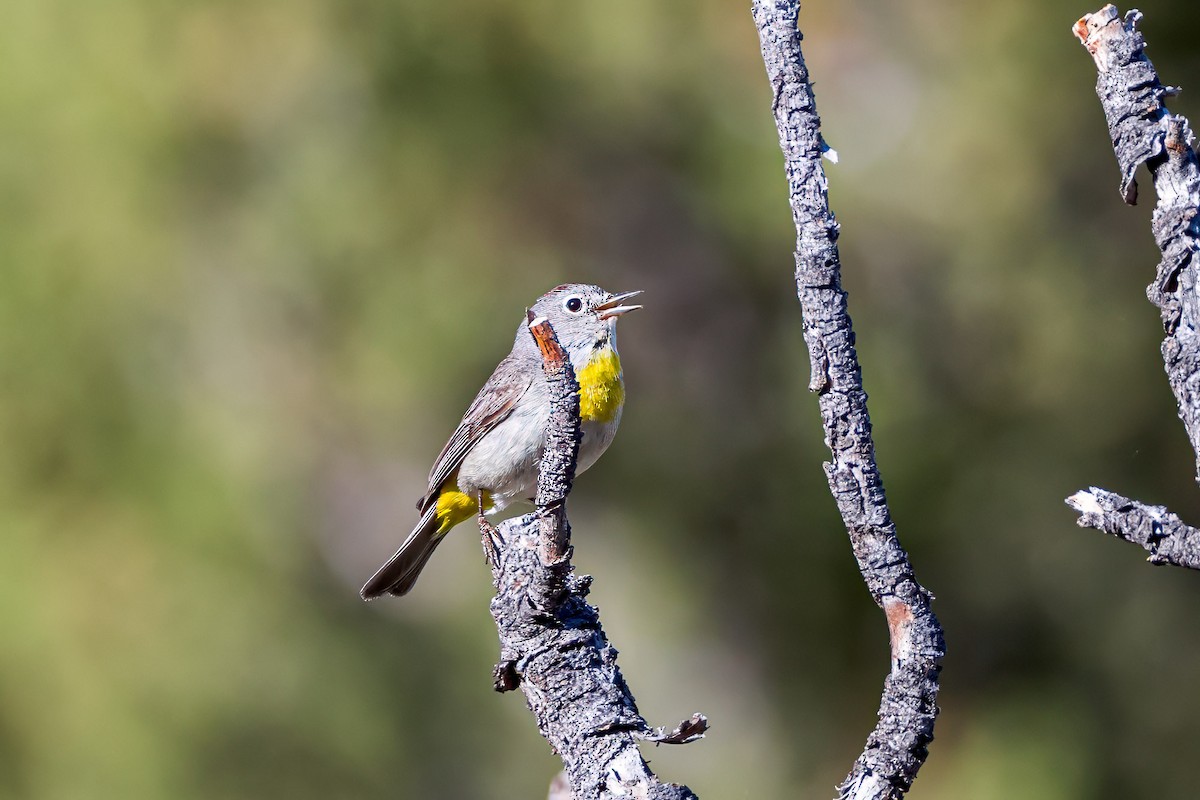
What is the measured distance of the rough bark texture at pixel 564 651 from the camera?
237 centimetres

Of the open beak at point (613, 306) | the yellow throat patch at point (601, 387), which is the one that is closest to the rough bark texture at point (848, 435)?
the yellow throat patch at point (601, 387)

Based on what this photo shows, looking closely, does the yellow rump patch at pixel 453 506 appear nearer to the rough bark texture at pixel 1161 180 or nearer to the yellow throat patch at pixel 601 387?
the yellow throat patch at pixel 601 387

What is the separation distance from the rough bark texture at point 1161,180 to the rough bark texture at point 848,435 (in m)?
0.32

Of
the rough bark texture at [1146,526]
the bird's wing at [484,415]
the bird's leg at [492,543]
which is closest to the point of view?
the rough bark texture at [1146,526]

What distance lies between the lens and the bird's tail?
15.6 ft

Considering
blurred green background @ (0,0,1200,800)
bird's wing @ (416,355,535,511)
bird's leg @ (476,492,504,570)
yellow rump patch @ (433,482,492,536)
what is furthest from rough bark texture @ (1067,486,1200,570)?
blurred green background @ (0,0,1200,800)

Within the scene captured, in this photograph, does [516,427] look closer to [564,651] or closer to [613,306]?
[613,306]

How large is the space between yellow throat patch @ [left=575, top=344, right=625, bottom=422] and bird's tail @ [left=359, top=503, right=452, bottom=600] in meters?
0.87

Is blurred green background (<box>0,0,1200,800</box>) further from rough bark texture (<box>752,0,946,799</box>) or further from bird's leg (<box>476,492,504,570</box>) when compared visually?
rough bark texture (<box>752,0,946,799</box>)

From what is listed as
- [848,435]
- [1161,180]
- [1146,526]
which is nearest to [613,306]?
[848,435]

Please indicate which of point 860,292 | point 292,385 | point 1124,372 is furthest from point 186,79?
point 1124,372

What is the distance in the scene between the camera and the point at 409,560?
4.79 m

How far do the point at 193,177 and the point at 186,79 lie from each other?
433mm

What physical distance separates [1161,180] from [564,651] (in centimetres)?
147
